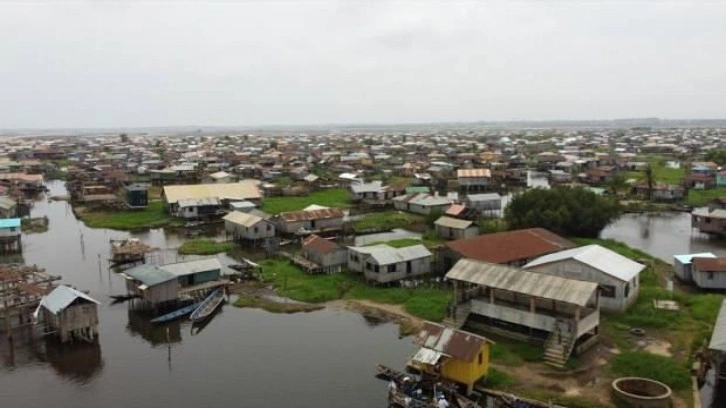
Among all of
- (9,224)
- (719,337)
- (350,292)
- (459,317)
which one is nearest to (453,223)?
(350,292)

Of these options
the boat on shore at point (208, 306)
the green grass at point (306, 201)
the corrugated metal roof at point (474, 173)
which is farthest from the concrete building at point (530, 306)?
the corrugated metal roof at point (474, 173)

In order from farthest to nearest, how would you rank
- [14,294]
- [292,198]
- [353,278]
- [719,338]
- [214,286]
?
[292,198] → [353,278] → [214,286] → [14,294] → [719,338]

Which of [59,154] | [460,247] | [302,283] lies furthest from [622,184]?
[59,154]

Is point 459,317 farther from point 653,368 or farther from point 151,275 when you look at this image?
point 151,275

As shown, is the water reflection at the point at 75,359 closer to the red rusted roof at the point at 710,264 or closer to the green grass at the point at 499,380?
the green grass at the point at 499,380

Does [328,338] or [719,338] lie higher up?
[719,338]

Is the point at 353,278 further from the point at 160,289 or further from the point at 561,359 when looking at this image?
the point at 561,359
